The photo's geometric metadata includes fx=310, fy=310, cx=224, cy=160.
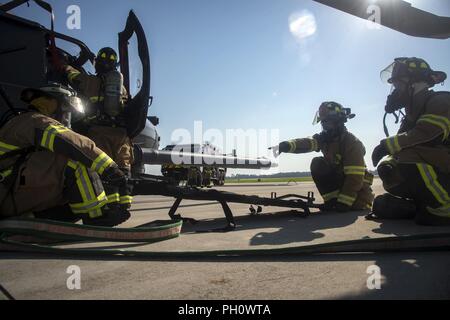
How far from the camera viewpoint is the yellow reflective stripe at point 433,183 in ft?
9.89

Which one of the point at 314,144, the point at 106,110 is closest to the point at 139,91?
the point at 106,110

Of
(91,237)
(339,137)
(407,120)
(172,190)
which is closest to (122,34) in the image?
(172,190)

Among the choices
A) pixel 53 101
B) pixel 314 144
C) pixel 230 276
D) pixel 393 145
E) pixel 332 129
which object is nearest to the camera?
pixel 230 276

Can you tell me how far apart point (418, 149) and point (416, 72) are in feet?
2.77

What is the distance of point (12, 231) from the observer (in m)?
2.05

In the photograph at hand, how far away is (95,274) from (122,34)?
3418mm

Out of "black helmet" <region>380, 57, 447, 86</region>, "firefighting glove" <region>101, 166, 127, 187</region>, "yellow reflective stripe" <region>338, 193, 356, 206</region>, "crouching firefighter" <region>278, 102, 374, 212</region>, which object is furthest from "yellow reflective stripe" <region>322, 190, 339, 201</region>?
"firefighting glove" <region>101, 166, 127, 187</region>

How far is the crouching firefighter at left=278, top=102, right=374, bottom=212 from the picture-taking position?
4324 mm

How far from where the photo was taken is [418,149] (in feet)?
10.5

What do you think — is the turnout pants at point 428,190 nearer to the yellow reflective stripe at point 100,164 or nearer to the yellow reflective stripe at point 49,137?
the yellow reflective stripe at point 100,164

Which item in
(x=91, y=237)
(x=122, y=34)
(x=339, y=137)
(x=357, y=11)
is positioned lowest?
(x=91, y=237)

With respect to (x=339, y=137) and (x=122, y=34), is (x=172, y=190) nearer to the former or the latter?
(x=122, y=34)

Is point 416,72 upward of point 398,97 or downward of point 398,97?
upward

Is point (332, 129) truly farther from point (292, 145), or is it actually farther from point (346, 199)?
point (346, 199)
